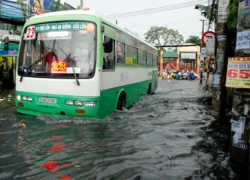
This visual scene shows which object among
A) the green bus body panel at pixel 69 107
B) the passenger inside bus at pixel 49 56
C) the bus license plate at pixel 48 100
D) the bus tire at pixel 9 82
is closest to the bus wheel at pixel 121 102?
the green bus body panel at pixel 69 107

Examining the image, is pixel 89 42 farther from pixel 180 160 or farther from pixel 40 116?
pixel 180 160

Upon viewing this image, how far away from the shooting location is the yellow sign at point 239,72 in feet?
12.9

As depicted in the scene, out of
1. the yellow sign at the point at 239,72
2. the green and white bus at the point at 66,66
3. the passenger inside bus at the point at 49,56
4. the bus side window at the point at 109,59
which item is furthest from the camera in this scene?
the bus side window at the point at 109,59

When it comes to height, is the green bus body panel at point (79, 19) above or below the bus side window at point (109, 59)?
above

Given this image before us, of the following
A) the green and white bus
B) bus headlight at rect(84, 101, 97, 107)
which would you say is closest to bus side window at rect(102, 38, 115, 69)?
the green and white bus

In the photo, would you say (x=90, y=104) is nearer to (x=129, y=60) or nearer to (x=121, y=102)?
(x=121, y=102)

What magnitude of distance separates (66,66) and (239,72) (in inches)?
153

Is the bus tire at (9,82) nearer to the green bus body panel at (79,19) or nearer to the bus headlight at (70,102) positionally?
the green bus body panel at (79,19)

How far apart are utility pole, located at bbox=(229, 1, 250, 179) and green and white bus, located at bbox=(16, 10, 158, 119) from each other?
3.24 meters

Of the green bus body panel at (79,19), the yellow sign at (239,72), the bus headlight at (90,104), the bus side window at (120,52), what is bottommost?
the bus headlight at (90,104)

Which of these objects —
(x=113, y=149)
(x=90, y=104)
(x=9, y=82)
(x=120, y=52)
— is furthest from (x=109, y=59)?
(x=9, y=82)

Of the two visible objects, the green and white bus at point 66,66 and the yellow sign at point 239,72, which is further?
the green and white bus at point 66,66

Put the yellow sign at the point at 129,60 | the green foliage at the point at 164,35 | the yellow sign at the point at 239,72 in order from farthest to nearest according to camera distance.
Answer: the green foliage at the point at 164,35
the yellow sign at the point at 129,60
the yellow sign at the point at 239,72

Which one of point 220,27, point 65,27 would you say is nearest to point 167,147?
point 65,27
